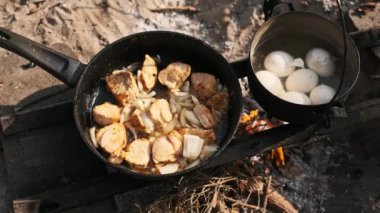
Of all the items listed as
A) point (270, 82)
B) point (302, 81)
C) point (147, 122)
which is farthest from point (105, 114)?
point (302, 81)

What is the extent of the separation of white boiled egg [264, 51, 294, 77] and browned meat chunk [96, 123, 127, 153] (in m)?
1.19

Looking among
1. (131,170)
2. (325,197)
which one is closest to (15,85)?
(131,170)

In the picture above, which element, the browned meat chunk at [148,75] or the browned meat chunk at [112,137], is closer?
the browned meat chunk at [112,137]

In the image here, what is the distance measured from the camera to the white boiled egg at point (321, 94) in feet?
10.7

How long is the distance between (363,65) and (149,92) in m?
1.95

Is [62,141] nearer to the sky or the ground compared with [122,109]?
nearer to the ground

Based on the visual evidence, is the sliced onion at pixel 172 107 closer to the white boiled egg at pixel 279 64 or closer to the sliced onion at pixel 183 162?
the sliced onion at pixel 183 162

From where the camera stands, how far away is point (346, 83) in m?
3.31

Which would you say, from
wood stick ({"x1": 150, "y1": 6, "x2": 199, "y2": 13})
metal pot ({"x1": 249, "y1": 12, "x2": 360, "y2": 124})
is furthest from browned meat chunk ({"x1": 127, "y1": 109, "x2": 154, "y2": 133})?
wood stick ({"x1": 150, "y1": 6, "x2": 199, "y2": 13})

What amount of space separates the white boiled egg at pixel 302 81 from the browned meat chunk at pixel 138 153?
1.15 metres

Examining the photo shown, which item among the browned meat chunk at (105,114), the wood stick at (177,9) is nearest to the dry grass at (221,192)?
the browned meat chunk at (105,114)

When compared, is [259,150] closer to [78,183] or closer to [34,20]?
[78,183]

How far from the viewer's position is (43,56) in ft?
10.2

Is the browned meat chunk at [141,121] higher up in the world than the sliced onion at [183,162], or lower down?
higher up
